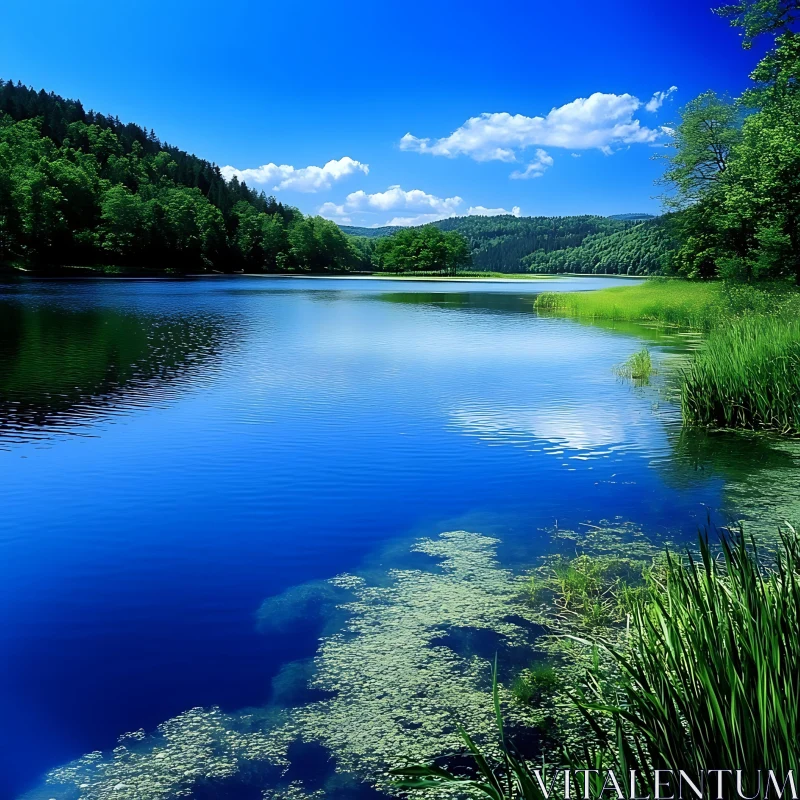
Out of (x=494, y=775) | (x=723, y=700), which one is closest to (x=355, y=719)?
(x=494, y=775)

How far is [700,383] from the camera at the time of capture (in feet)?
47.7

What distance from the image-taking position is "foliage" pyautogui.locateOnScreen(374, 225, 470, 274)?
166250 mm

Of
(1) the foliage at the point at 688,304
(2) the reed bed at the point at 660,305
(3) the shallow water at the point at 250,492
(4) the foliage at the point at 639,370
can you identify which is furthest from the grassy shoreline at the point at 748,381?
(2) the reed bed at the point at 660,305

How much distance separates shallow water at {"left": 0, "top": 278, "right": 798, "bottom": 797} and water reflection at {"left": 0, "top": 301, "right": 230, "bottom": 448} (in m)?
0.15

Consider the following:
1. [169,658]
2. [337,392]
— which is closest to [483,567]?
[169,658]

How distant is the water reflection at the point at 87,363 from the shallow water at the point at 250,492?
0.48 feet

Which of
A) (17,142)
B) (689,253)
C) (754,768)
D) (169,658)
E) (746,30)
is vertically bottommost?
(169,658)

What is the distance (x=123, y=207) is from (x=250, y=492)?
351ft

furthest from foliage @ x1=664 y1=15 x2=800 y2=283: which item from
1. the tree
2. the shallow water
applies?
the shallow water

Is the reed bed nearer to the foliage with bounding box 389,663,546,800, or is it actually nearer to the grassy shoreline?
the grassy shoreline

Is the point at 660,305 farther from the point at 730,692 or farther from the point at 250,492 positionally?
the point at 730,692

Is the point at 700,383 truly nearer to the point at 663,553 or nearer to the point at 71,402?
the point at 663,553

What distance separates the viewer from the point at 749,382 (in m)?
13.8

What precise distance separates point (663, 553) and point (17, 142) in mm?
139859
